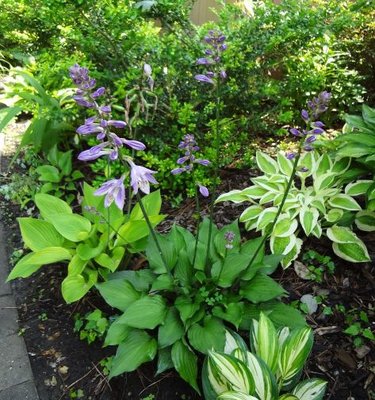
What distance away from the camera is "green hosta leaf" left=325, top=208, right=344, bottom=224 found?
2426mm

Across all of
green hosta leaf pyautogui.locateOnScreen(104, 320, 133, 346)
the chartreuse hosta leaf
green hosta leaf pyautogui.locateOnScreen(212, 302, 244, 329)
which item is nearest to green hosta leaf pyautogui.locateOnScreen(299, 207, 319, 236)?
the chartreuse hosta leaf

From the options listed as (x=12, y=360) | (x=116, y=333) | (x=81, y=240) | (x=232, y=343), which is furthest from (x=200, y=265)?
(x=12, y=360)

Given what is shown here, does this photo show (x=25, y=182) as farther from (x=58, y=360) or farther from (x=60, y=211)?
(x=58, y=360)

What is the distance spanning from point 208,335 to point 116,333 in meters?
0.45

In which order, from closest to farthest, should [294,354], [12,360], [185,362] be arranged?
[294,354], [185,362], [12,360]

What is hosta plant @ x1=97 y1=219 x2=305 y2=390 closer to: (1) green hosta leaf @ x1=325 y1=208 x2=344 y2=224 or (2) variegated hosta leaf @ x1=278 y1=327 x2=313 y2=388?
(2) variegated hosta leaf @ x1=278 y1=327 x2=313 y2=388

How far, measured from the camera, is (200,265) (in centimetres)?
209

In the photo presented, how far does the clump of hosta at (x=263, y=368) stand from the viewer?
63.2 inches

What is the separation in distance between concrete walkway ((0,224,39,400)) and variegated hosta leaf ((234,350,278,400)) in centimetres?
110

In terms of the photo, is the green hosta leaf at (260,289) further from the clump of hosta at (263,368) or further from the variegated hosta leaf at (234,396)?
the variegated hosta leaf at (234,396)

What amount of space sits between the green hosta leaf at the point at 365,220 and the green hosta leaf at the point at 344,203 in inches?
2.5

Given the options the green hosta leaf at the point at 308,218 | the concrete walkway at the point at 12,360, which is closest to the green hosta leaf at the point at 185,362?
the concrete walkway at the point at 12,360

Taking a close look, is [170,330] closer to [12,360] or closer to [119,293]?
[119,293]

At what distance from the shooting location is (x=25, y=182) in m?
3.27
